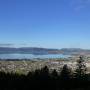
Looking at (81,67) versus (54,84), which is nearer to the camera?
(54,84)

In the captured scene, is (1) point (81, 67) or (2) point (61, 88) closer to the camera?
(2) point (61, 88)

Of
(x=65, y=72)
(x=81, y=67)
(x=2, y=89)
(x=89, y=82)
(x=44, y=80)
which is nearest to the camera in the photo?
(x=2, y=89)

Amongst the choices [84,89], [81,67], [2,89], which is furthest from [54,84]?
[81,67]

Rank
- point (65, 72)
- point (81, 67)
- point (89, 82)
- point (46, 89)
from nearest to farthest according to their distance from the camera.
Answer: point (46, 89)
point (89, 82)
point (65, 72)
point (81, 67)

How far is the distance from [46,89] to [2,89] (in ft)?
8.51

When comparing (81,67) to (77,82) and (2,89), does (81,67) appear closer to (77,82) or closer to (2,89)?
(77,82)

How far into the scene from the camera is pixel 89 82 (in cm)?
1773

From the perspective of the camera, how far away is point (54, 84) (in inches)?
629

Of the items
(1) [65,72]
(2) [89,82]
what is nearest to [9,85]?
(2) [89,82]

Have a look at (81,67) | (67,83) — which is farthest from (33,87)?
(81,67)

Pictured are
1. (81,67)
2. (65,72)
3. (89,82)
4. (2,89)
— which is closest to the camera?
(2,89)

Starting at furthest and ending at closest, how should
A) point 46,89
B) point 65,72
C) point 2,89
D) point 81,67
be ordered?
point 81,67
point 65,72
point 46,89
point 2,89

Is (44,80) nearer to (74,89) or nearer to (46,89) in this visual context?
(46,89)

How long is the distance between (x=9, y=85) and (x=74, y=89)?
395 centimetres
